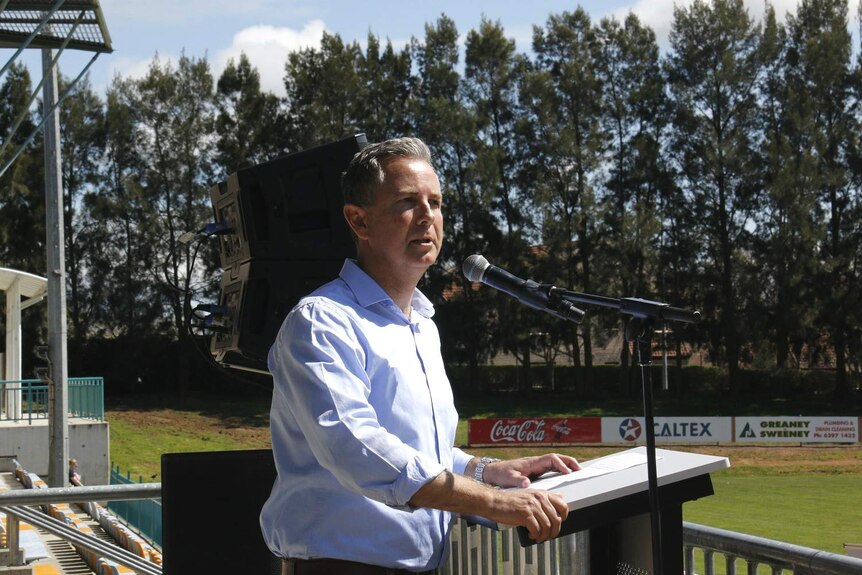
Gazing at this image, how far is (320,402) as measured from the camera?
2049 millimetres

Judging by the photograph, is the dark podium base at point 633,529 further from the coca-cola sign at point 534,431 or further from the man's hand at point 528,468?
the coca-cola sign at point 534,431

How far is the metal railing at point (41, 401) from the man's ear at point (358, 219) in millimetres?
21200

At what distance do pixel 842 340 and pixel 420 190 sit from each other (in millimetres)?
44801

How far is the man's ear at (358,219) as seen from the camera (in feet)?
7.75

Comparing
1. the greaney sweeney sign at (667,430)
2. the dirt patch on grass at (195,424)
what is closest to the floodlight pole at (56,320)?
the greaney sweeney sign at (667,430)

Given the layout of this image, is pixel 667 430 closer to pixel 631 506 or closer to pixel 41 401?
pixel 41 401

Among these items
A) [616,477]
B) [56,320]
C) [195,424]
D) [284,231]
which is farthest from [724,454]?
[616,477]

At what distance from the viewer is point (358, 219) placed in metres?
2.37

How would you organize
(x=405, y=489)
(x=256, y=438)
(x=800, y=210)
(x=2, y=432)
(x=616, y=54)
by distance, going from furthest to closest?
1. (x=616, y=54)
2. (x=800, y=210)
3. (x=256, y=438)
4. (x=2, y=432)
5. (x=405, y=489)

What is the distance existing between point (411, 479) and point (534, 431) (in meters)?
31.0

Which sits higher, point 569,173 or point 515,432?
point 569,173

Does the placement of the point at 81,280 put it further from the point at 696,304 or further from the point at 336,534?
the point at 336,534

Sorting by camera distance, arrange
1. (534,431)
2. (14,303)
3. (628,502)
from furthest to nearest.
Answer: (534,431)
(14,303)
(628,502)

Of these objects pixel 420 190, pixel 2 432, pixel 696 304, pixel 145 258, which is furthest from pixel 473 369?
pixel 420 190
